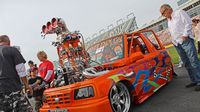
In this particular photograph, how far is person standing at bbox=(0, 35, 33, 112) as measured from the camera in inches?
133

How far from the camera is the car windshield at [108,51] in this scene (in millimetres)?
4980

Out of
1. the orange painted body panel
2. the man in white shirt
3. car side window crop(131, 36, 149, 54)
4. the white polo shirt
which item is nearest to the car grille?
the orange painted body panel

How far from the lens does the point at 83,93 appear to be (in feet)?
12.2

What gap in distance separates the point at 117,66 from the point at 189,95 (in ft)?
4.64

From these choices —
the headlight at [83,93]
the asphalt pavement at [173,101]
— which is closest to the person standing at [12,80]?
the headlight at [83,93]

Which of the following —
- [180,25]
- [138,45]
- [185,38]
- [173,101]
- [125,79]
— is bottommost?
[173,101]

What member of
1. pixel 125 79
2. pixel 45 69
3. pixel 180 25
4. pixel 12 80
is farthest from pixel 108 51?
pixel 12 80

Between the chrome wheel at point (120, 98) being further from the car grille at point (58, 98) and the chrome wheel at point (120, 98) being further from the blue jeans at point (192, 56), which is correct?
the blue jeans at point (192, 56)

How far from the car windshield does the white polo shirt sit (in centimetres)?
111

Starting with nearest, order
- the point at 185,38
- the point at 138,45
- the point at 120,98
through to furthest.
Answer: the point at 120,98
the point at 185,38
the point at 138,45

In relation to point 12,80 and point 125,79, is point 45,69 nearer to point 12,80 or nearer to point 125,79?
point 12,80

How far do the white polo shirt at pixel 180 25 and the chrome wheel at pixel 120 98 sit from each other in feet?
5.52

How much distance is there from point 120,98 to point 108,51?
1403mm

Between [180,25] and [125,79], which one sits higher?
[180,25]
